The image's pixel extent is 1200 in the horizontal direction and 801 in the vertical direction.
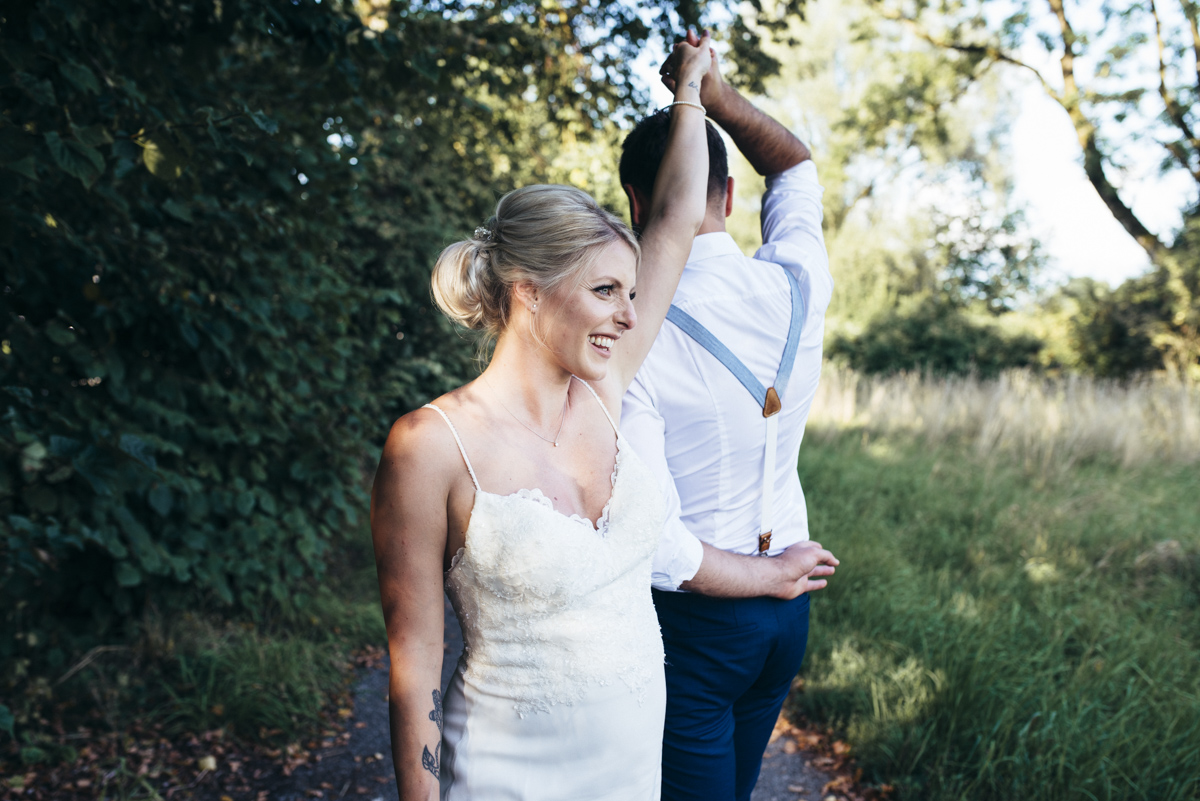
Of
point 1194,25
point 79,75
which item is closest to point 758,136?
point 79,75

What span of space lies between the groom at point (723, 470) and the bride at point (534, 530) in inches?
3.6

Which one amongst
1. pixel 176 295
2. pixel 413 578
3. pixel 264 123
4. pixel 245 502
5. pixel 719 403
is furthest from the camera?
pixel 245 502

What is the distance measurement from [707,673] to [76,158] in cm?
225

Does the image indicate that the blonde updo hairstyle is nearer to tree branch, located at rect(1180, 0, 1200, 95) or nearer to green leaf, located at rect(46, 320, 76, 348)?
green leaf, located at rect(46, 320, 76, 348)

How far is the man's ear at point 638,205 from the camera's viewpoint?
76.1 inches

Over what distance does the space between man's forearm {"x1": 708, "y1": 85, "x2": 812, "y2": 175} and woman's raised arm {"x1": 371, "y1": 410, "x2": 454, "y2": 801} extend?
1261 millimetres

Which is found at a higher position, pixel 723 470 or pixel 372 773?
pixel 723 470

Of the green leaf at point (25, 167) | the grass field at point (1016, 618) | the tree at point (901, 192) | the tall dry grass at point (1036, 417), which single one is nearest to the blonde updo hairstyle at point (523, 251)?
the green leaf at point (25, 167)

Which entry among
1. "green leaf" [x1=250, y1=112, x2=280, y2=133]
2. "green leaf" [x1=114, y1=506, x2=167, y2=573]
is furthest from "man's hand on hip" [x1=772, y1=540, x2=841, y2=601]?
"green leaf" [x1=114, y1=506, x2=167, y2=573]

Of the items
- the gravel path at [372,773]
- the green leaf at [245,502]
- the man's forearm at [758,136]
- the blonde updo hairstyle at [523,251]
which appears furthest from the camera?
the green leaf at [245,502]

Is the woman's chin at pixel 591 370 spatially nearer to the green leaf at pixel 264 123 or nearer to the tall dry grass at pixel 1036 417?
the green leaf at pixel 264 123

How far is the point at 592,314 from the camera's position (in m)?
1.57

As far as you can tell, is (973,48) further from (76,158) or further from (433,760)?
(433,760)

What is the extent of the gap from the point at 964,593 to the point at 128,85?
4.78 m
